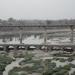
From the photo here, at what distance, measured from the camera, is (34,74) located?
14188 mm

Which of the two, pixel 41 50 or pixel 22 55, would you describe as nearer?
pixel 22 55

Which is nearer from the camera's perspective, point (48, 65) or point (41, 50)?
point (48, 65)

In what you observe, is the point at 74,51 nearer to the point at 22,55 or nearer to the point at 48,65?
the point at 22,55

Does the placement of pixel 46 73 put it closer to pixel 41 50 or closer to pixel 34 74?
pixel 34 74

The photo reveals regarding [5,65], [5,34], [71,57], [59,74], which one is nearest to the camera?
[59,74]

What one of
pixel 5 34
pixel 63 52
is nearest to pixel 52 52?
pixel 63 52

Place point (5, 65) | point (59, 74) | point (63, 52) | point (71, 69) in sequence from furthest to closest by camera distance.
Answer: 1. point (63, 52)
2. point (5, 65)
3. point (71, 69)
4. point (59, 74)

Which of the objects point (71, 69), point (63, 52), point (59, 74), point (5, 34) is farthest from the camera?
point (5, 34)

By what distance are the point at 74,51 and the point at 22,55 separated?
4605 millimetres

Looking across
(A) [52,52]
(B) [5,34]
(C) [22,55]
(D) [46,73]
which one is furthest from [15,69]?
(B) [5,34]

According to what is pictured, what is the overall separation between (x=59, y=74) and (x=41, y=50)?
353 inches

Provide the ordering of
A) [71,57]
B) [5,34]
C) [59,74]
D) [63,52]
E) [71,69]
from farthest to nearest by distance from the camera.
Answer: [5,34], [63,52], [71,57], [71,69], [59,74]

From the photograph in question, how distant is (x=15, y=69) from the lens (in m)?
15.4

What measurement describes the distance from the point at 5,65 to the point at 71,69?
4327 millimetres
